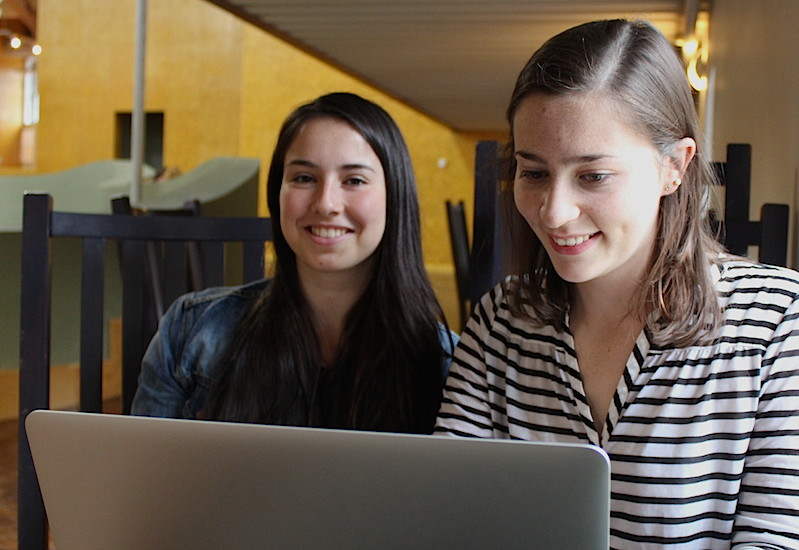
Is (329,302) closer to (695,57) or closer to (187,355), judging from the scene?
(187,355)

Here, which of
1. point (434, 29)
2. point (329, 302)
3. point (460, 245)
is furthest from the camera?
point (434, 29)

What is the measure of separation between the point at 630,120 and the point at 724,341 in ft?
0.94

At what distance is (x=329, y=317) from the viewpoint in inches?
59.8

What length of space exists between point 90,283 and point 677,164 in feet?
3.29

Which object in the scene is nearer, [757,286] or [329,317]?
[757,286]

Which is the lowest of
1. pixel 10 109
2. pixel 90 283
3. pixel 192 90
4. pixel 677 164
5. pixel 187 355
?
pixel 187 355

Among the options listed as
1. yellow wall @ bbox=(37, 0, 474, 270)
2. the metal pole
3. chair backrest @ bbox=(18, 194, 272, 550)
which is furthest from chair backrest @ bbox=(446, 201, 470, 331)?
yellow wall @ bbox=(37, 0, 474, 270)

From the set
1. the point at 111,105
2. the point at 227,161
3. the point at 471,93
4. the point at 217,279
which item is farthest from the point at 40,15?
the point at 217,279

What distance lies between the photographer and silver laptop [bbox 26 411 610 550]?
2.11 ft

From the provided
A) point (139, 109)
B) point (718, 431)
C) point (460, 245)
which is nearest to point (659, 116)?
point (718, 431)

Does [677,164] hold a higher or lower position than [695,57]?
lower

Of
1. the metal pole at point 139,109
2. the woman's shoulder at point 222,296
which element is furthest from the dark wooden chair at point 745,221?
the metal pole at point 139,109

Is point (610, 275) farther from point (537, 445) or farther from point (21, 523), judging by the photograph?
point (21, 523)

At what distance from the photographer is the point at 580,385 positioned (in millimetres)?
1118
